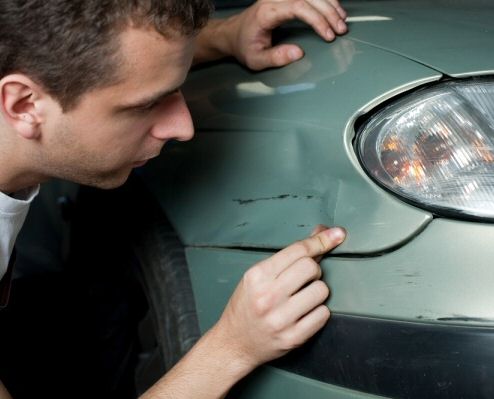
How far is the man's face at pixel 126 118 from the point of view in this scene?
1.34 metres

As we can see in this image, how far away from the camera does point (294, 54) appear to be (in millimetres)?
1624

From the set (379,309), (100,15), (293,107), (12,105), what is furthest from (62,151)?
(379,309)

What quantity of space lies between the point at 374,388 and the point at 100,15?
2.35 feet

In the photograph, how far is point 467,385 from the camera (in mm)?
1185

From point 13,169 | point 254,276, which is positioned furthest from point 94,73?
point 254,276

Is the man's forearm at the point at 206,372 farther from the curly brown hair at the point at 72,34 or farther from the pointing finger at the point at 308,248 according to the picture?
the curly brown hair at the point at 72,34

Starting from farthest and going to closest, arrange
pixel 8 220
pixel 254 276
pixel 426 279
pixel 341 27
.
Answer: pixel 341 27, pixel 8 220, pixel 254 276, pixel 426 279

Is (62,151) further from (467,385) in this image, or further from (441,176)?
(467,385)

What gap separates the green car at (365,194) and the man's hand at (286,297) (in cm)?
3

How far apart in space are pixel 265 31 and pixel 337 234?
0.61 meters

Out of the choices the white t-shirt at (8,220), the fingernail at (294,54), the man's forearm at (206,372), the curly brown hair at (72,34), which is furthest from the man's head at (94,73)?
the man's forearm at (206,372)

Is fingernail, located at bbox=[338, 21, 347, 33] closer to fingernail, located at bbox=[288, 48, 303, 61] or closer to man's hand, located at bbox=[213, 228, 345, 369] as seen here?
fingernail, located at bbox=[288, 48, 303, 61]

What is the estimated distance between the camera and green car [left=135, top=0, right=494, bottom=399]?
120 cm

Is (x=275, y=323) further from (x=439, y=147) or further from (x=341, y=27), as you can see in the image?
(x=341, y=27)
